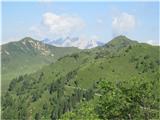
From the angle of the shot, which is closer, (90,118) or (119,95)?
(90,118)

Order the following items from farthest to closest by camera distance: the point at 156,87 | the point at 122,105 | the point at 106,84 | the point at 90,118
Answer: the point at 156,87 → the point at 106,84 → the point at 122,105 → the point at 90,118

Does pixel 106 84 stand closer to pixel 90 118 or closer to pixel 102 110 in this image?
pixel 102 110

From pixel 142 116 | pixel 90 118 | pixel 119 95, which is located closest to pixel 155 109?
pixel 142 116

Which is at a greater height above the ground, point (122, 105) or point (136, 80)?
point (136, 80)

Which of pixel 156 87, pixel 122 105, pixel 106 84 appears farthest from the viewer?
pixel 156 87

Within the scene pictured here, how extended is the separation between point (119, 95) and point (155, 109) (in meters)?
6.77

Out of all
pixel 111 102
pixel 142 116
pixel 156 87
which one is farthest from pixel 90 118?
pixel 156 87

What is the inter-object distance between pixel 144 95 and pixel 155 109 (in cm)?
385

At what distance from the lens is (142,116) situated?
61281 millimetres

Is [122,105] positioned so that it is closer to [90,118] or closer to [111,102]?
[111,102]

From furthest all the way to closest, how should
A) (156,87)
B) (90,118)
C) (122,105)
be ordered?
(156,87), (122,105), (90,118)

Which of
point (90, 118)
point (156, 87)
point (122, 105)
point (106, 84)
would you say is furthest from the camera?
A: point (156, 87)

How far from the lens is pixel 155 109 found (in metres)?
61.8

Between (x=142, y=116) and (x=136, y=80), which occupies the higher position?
(x=136, y=80)
